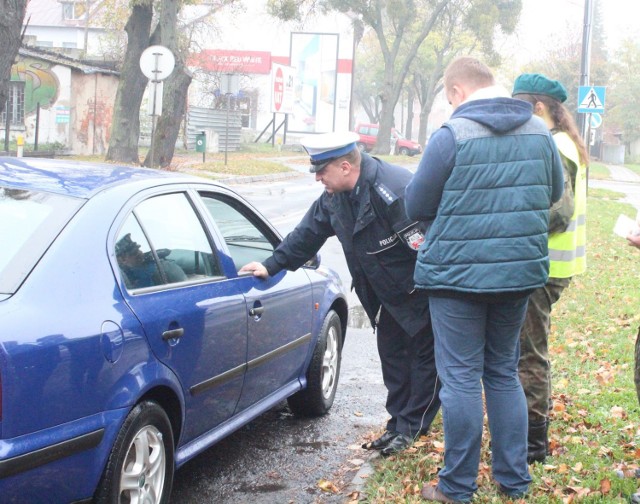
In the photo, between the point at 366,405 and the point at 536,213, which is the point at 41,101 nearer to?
the point at 366,405

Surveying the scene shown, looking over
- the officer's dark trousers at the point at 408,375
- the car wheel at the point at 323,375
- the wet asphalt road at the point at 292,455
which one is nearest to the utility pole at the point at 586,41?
the wet asphalt road at the point at 292,455

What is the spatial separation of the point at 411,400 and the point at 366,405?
1.41 meters

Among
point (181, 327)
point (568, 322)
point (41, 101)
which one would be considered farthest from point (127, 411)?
point (41, 101)

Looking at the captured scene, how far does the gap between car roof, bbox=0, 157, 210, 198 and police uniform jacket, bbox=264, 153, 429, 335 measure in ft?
2.91

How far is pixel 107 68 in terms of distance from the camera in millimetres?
35594

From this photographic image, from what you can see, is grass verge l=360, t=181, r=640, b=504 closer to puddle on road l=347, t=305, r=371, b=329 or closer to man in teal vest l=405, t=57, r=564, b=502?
man in teal vest l=405, t=57, r=564, b=502

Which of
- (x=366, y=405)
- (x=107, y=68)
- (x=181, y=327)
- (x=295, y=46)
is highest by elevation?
(x=295, y=46)

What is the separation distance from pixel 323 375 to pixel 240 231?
3.77 feet

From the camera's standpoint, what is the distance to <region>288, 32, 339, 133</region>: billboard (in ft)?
198

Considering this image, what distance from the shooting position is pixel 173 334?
12.8 ft

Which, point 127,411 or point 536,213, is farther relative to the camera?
point 536,213

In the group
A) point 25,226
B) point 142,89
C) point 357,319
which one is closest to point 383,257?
point 25,226

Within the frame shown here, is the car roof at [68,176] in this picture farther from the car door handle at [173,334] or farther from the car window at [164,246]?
the car door handle at [173,334]

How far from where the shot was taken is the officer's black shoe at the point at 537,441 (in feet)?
15.0
